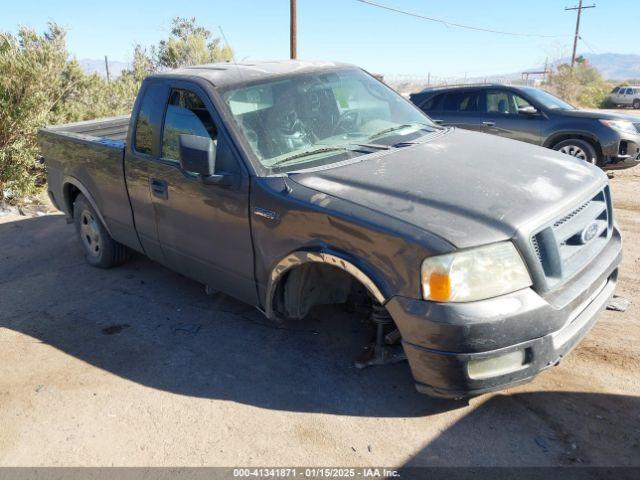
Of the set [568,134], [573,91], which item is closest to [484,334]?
[568,134]

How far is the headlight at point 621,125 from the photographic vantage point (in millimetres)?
8398

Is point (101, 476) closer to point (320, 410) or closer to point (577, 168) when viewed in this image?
point (320, 410)

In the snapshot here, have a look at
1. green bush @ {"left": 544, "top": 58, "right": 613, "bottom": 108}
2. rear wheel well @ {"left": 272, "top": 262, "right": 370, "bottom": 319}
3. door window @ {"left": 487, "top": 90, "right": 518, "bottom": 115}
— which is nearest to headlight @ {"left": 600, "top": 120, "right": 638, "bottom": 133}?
door window @ {"left": 487, "top": 90, "right": 518, "bottom": 115}

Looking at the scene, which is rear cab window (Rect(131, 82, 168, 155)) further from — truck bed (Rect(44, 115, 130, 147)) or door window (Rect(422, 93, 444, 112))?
door window (Rect(422, 93, 444, 112))

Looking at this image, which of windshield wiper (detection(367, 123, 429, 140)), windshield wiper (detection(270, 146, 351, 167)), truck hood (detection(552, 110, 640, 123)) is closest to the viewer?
windshield wiper (detection(270, 146, 351, 167))

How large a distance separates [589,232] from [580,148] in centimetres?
636

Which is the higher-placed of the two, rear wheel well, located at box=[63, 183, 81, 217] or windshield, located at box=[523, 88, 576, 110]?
windshield, located at box=[523, 88, 576, 110]

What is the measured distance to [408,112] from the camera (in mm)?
4391

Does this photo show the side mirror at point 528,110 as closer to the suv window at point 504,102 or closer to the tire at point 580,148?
the suv window at point 504,102

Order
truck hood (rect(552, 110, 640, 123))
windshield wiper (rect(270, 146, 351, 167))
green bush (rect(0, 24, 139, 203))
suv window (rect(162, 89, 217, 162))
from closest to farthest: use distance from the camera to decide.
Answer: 1. windshield wiper (rect(270, 146, 351, 167))
2. suv window (rect(162, 89, 217, 162))
3. green bush (rect(0, 24, 139, 203))
4. truck hood (rect(552, 110, 640, 123))

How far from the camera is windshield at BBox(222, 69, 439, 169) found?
350cm

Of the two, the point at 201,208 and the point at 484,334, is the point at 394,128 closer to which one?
the point at 201,208

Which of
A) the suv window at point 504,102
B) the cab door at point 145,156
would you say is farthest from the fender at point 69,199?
the suv window at point 504,102

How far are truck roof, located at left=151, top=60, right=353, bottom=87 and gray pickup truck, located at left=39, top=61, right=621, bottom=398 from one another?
0.08 feet
